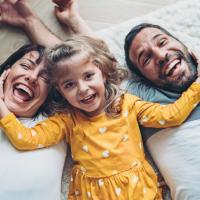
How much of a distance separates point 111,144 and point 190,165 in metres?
0.25

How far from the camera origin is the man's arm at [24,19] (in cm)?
148

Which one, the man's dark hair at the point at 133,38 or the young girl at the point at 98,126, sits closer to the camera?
the young girl at the point at 98,126

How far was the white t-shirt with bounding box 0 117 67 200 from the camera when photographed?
1.17 m

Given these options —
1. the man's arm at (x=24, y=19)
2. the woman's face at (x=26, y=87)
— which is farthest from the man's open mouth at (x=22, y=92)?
the man's arm at (x=24, y=19)

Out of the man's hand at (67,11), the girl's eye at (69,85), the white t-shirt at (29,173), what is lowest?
the white t-shirt at (29,173)

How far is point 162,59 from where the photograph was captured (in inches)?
52.1

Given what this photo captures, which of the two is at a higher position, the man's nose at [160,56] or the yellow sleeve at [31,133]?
the man's nose at [160,56]

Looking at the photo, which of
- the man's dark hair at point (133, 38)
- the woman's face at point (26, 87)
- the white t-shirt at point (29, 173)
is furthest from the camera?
the man's dark hair at point (133, 38)

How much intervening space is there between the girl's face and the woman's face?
99mm

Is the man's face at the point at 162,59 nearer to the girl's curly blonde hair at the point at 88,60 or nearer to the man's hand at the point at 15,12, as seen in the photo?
the girl's curly blonde hair at the point at 88,60

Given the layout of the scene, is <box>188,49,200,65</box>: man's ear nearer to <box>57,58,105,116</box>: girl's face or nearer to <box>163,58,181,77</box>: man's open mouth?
<box>163,58,181,77</box>: man's open mouth

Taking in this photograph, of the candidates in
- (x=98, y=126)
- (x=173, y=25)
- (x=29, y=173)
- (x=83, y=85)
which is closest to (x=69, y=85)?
(x=83, y=85)

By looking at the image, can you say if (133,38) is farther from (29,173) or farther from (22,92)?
(29,173)

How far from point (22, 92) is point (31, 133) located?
6.3 inches
